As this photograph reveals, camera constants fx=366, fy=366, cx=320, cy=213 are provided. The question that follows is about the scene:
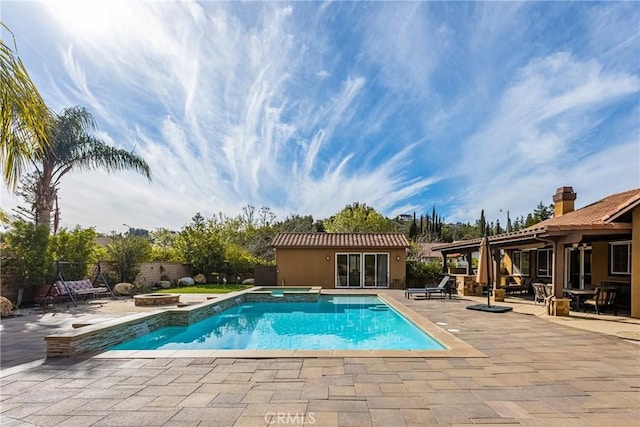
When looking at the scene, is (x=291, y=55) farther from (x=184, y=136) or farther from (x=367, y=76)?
(x=184, y=136)

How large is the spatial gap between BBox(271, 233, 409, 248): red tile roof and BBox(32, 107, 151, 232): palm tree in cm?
931

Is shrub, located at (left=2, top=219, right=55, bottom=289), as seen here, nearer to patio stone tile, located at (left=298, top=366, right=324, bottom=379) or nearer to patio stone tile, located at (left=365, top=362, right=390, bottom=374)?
patio stone tile, located at (left=298, top=366, right=324, bottom=379)

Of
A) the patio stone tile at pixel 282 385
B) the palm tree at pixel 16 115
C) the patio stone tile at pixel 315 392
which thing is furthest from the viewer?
the patio stone tile at pixel 282 385

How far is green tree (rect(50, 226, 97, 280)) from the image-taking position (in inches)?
531

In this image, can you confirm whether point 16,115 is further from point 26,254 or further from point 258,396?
point 26,254

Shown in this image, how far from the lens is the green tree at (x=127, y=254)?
54.6 ft

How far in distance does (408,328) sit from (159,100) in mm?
11074

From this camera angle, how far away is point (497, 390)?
14.9 ft

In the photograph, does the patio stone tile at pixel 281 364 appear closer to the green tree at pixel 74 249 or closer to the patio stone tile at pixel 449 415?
the patio stone tile at pixel 449 415

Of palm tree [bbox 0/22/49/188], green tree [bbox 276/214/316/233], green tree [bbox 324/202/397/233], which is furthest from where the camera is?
green tree [bbox 276/214/316/233]

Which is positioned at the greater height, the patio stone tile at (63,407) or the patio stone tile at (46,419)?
the patio stone tile at (46,419)

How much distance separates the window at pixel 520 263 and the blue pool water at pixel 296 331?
9.04 meters

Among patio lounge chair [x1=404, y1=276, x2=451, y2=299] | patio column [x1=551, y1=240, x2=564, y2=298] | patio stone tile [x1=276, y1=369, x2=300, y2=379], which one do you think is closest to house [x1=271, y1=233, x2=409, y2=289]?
patio lounge chair [x1=404, y1=276, x2=451, y2=299]

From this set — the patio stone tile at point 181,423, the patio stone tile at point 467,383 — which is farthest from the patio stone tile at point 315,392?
the patio stone tile at point 467,383
